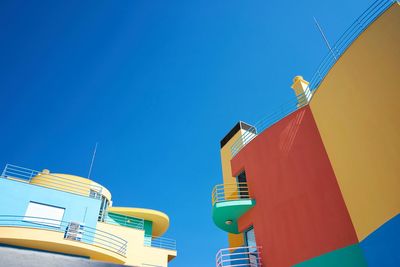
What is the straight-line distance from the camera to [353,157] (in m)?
10.9

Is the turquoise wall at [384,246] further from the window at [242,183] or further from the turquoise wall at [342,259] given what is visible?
the window at [242,183]

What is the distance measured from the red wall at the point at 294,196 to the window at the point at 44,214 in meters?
10.8

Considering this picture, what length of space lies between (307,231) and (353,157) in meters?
3.57

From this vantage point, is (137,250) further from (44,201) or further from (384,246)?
(384,246)

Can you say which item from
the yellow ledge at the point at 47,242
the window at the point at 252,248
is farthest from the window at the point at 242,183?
the yellow ledge at the point at 47,242

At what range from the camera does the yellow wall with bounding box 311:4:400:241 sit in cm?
923

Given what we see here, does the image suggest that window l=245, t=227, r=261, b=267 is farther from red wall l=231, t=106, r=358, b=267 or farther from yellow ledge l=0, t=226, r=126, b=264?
yellow ledge l=0, t=226, r=126, b=264

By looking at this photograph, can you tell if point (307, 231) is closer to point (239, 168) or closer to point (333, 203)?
point (333, 203)

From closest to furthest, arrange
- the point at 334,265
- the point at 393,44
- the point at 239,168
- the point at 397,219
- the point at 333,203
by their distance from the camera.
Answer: the point at 397,219, the point at 393,44, the point at 334,265, the point at 333,203, the point at 239,168

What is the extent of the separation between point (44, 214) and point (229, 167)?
12269 mm

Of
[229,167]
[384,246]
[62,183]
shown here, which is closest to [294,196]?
[384,246]

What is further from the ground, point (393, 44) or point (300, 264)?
point (393, 44)

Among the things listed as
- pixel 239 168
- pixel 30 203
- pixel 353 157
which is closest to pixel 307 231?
pixel 353 157

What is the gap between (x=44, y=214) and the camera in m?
16.9
